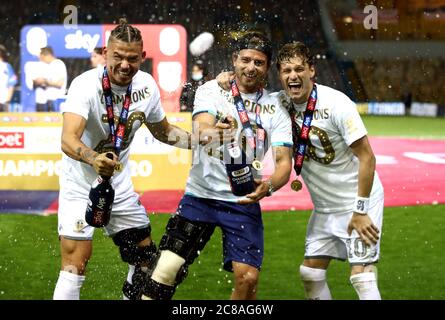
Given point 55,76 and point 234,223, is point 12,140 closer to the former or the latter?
point 55,76

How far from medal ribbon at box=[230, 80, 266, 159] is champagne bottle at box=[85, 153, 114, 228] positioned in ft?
3.03

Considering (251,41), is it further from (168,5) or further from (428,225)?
(168,5)

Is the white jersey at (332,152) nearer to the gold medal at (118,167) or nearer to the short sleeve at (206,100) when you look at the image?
the short sleeve at (206,100)

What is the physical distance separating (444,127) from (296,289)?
18890 mm

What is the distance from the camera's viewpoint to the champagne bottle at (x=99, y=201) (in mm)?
5445

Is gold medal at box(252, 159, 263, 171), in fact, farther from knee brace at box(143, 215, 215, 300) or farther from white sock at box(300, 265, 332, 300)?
white sock at box(300, 265, 332, 300)

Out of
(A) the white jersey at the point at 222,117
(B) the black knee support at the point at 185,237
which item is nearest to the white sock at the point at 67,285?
(B) the black knee support at the point at 185,237

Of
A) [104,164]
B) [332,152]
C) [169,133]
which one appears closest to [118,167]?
[104,164]

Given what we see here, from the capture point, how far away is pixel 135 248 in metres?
6.24

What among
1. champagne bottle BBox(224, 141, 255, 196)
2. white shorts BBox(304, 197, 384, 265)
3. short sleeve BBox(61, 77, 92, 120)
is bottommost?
white shorts BBox(304, 197, 384, 265)

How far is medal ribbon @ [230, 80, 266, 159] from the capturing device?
18.0 ft

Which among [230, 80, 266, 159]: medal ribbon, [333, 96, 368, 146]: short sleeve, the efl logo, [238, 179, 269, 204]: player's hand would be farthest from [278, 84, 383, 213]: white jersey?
the efl logo

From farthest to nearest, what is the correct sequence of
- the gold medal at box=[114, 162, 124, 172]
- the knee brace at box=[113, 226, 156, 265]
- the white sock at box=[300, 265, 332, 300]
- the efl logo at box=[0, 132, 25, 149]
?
1. the efl logo at box=[0, 132, 25, 149]
2. the knee brace at box=[113, 226, 156, 265]
3. the white sock at box=[300, 265, 332, 300]
4. the gold medal at box=[114, 162, 124, 172]
